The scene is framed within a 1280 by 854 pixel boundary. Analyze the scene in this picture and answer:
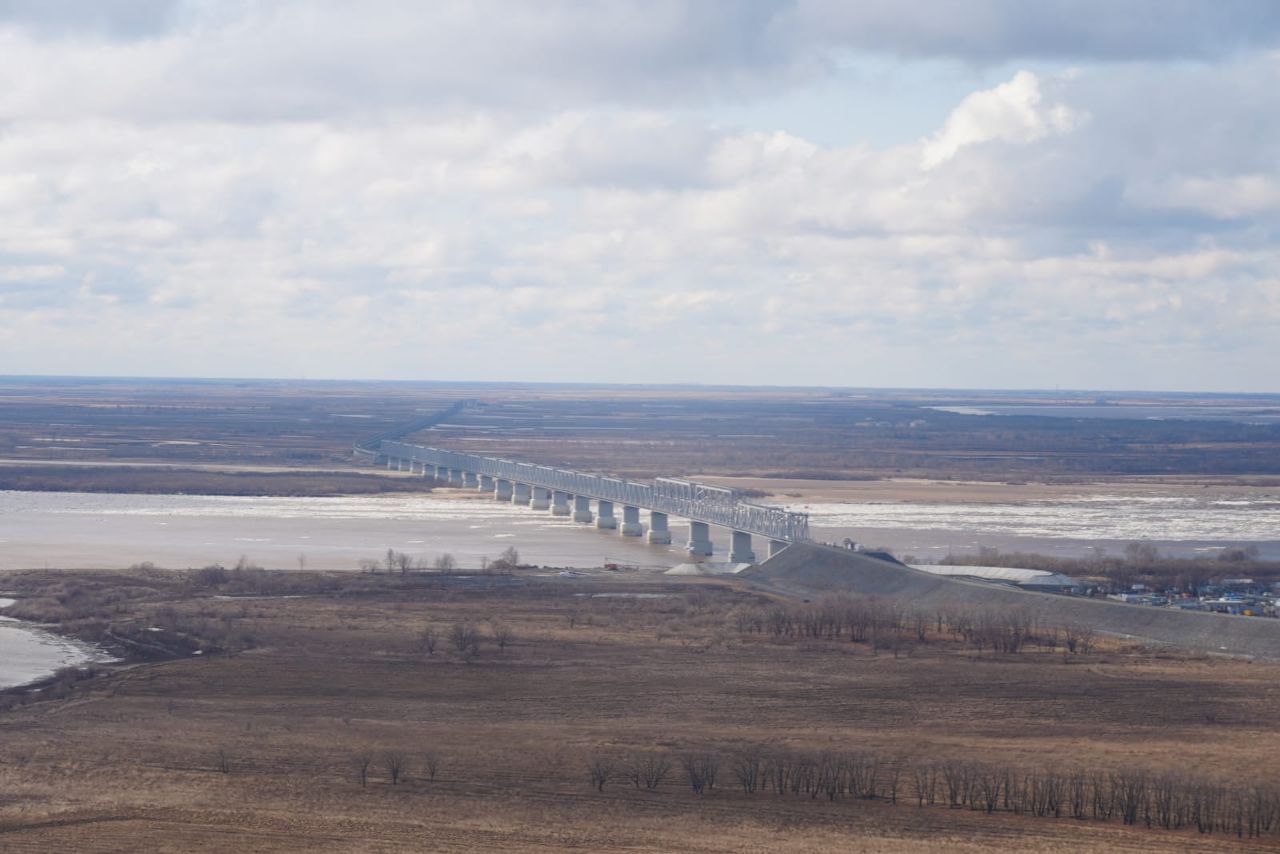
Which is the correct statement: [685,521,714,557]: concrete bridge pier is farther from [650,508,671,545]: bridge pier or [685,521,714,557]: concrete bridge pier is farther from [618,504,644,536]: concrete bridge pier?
[618,504,644,536]: concrete bridge pier

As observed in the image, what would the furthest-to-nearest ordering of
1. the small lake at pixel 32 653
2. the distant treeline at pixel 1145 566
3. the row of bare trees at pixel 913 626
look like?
the distant treeline at pixel 1145 566 → the row of bare trees at pixel 913 626 → the small lake at pixel 32 653

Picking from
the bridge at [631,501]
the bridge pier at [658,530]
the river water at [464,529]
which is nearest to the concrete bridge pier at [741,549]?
the bridge at [631,501]

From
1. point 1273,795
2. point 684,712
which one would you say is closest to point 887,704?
point 684,712

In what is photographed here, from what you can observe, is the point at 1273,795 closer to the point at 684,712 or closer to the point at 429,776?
the point at 684,712

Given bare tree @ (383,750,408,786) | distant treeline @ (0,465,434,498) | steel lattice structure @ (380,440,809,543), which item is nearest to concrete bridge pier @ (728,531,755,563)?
steel lattice structure @ (380,440,809,543)

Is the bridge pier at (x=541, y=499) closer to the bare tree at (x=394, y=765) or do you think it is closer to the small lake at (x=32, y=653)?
the small lake at (x=32, y=653)
